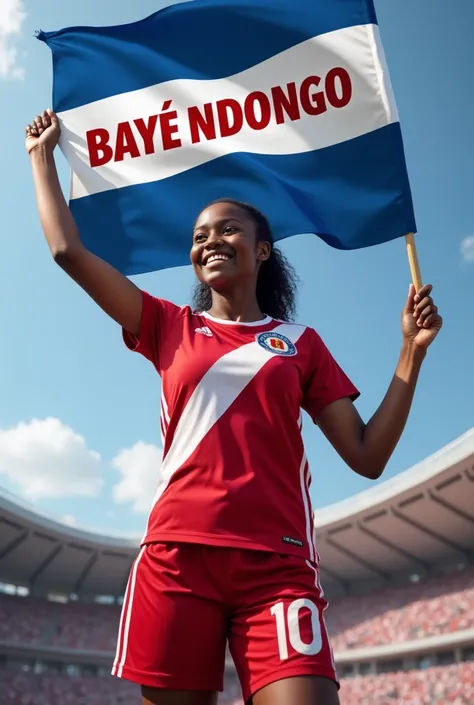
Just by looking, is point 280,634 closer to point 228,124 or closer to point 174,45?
point 228,124

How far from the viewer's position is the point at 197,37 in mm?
3418

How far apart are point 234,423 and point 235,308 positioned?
21.9 inches

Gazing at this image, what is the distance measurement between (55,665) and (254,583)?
2438 centimetres

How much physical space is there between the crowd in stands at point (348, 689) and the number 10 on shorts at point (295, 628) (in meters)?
17.0

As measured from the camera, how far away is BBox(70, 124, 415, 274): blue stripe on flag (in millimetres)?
2908

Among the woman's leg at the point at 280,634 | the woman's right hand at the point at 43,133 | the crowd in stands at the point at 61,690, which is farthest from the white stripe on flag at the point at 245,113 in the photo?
the crowd in stands at the point at 61,690

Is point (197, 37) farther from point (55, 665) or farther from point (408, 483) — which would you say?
point (55, 665)

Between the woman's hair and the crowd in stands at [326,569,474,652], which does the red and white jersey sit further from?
the crowd in stands at [326,569,474,652]

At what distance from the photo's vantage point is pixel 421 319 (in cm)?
203

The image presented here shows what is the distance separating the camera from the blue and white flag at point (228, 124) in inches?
117

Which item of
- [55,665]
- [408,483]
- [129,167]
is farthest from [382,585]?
[129,167]

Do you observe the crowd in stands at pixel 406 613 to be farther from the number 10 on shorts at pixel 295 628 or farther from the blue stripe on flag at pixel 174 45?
the number 10 on shorts at pixel 295 628

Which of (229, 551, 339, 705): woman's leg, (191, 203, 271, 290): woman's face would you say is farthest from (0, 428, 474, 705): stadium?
(229, 551, 339, 705): woman's leg

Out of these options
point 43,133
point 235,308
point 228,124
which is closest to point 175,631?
point 235,308
